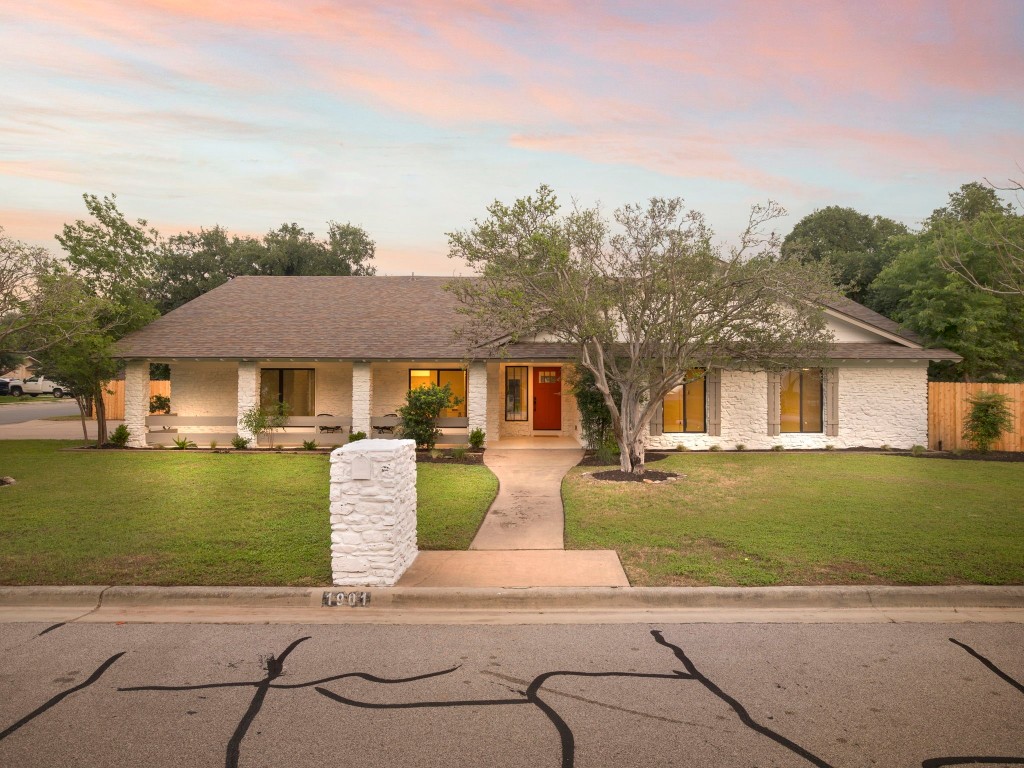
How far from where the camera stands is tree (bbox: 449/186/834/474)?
13.4 metres

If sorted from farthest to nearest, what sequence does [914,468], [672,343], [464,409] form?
[464,409]
[914,468]
[672,343]

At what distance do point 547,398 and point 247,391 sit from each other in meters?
9.69

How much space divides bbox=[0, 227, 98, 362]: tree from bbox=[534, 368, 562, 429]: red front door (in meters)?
13.2

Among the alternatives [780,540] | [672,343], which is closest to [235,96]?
[672,343]

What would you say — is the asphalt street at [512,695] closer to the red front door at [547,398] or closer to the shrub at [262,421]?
the shrub at [262,421]

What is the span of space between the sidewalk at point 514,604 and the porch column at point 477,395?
1283 cm

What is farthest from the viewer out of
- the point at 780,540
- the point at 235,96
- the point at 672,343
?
the point at 235,96

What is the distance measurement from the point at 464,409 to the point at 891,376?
42.2 ft

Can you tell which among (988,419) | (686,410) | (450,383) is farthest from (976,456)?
(450,383)

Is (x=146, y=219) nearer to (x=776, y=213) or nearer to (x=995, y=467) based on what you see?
(x=776, y=213)

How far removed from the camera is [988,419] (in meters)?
17.8

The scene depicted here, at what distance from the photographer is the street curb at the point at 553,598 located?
6355 millimetres

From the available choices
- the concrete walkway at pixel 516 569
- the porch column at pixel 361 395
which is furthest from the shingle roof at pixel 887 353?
the concrete walkway at pixel 516 569

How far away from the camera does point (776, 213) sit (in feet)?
43.3
